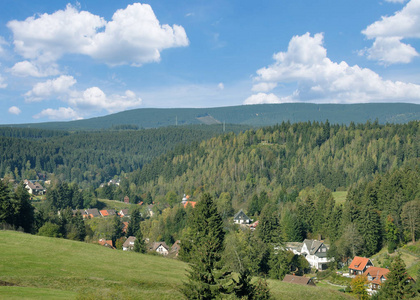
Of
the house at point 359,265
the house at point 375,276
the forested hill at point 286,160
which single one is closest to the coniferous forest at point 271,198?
the forested hill at point 286,160

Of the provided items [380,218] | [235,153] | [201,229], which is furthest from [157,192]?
[201,229]

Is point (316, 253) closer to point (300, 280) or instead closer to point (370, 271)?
point (370, 271)

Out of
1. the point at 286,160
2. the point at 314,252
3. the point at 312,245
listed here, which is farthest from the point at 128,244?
the point at 286,160

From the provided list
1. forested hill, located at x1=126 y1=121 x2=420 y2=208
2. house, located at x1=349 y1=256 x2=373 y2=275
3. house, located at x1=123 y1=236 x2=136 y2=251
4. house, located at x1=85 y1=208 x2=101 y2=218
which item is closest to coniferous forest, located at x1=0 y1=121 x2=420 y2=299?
forested hill, located at x1=126 y1=121 x2=420 y2=208

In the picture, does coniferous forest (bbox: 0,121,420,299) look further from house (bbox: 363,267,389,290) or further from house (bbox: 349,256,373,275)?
house (bbox: 363,267,389,290)

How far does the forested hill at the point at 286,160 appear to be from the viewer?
5842 inches

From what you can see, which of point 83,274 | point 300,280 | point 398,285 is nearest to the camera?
point 83,274

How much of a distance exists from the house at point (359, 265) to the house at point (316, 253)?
8842 mm

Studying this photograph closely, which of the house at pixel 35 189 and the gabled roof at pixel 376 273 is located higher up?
the gabled roof at pixel 376 273

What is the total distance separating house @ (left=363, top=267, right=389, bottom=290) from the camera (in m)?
57.6

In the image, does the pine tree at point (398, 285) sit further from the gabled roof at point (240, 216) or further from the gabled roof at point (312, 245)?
the gabled roof at point (240, 216)

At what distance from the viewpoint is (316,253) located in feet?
259

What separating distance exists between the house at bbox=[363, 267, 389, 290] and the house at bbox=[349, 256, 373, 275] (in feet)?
12.0

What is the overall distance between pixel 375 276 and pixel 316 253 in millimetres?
19682
